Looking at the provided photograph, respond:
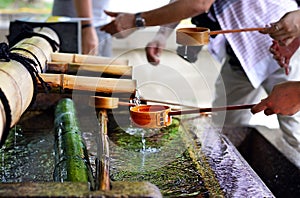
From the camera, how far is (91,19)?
3367mm

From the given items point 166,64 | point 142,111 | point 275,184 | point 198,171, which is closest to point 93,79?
point 142,111

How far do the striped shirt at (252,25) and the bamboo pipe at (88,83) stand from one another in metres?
1.07

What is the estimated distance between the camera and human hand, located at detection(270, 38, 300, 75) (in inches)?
101

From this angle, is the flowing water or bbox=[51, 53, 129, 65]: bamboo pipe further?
bbox=[51, 53, 129, 65]: bamboo pipe

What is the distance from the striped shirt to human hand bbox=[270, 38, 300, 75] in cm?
19

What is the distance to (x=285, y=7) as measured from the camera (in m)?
2.75

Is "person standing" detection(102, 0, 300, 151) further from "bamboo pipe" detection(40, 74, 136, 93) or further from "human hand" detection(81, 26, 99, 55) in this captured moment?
"bamboo pipe" detection(40, 74, 136, 93)

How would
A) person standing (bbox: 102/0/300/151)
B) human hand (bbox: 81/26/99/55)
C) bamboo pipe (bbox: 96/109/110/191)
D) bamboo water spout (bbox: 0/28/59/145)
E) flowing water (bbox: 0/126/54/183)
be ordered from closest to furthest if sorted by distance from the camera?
bamboo pipe (bbox: 96/109/110/191)
bamboo water spout (bbox: 0/28/59/145)
flowing water (bbox: 0/126/54/183)
person standing (bbox: 102/0/300/151)
human hand (bbox: 81/26/99/55)

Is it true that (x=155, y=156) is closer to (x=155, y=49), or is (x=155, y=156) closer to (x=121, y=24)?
(x=121, y=24)

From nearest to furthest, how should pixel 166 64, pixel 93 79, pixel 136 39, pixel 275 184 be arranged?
pixel 93 79 < pixel 275 184 < pixel 166 64 < pixel 136 39

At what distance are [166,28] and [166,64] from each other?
8.59 feet

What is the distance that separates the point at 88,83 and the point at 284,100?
2.47ft

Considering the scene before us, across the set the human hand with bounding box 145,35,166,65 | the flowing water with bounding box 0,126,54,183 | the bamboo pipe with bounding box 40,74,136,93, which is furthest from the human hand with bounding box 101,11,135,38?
the bamboo pipe with bounding box 40,74,136,93

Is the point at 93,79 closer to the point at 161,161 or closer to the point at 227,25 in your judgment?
the point at 161,161
